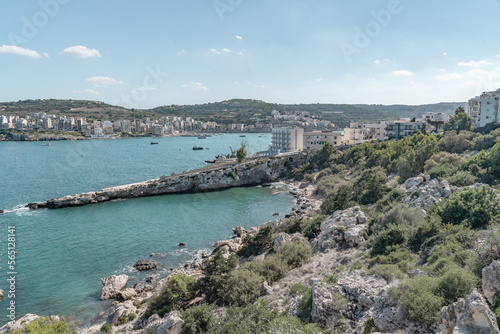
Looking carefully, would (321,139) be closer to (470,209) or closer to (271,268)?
(470,209)

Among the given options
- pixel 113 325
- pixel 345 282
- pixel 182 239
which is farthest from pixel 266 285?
pixel 182 239

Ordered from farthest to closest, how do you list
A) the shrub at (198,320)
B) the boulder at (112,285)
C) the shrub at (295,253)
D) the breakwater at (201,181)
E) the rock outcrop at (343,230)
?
the breakwater at (201,181), the boulder at (112,285), the rock outcrop at (343,230), the shrub at (295,253), the shrub at (198,320)

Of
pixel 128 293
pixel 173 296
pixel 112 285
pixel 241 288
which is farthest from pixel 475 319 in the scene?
pixel 112 285

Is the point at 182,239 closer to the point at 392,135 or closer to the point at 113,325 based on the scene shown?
the point at 113,325

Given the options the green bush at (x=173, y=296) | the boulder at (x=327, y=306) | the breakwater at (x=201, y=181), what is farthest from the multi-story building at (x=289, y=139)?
the boulder at (x=327, y=306)

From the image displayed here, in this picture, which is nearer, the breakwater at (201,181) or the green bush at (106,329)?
the green bush at (106,329)

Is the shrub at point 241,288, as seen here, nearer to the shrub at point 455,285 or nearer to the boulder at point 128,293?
the boulder at point 128,293

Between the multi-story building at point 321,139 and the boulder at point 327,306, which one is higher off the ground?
the multi-story building at point 321,139
